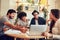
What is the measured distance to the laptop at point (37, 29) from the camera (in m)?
2.17

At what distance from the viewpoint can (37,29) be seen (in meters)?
2.17

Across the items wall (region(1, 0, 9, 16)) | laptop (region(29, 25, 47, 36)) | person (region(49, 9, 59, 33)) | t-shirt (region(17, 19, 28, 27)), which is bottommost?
laptop (region(29, 25, 47, 36))

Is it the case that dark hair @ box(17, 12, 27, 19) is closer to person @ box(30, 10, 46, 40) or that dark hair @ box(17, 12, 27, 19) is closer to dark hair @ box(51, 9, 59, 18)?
person @ box(30, 10, 46, 40)

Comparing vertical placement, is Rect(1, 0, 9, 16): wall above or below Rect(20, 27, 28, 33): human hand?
above

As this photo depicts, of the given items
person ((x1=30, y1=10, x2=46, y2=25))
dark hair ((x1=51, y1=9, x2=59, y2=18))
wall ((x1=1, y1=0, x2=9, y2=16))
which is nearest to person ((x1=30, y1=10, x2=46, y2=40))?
person ((x1=30, y1=10, x2=46, y2=25))

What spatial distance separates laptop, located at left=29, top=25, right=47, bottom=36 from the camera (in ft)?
7.12

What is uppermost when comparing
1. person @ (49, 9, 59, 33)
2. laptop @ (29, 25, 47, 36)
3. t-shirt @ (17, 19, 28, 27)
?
person @ (49, 9, 59, 33)

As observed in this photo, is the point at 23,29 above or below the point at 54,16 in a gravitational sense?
below

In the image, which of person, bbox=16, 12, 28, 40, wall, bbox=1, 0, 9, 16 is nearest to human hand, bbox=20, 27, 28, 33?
person, bbox=16, 12, 28, 40

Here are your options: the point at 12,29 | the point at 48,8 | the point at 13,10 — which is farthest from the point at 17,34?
the point at 48,8

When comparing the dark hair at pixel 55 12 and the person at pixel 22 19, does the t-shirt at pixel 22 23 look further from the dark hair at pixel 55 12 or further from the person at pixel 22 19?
the dark hair at pixel 55 12

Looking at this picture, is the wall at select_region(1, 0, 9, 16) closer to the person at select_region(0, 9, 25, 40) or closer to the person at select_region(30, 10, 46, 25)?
the person at select_region(0, 9, 25, 40)

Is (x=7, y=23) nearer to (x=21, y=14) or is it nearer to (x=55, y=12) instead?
(x=21, y=14)

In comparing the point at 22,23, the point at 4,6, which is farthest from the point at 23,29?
the point at 4,6
